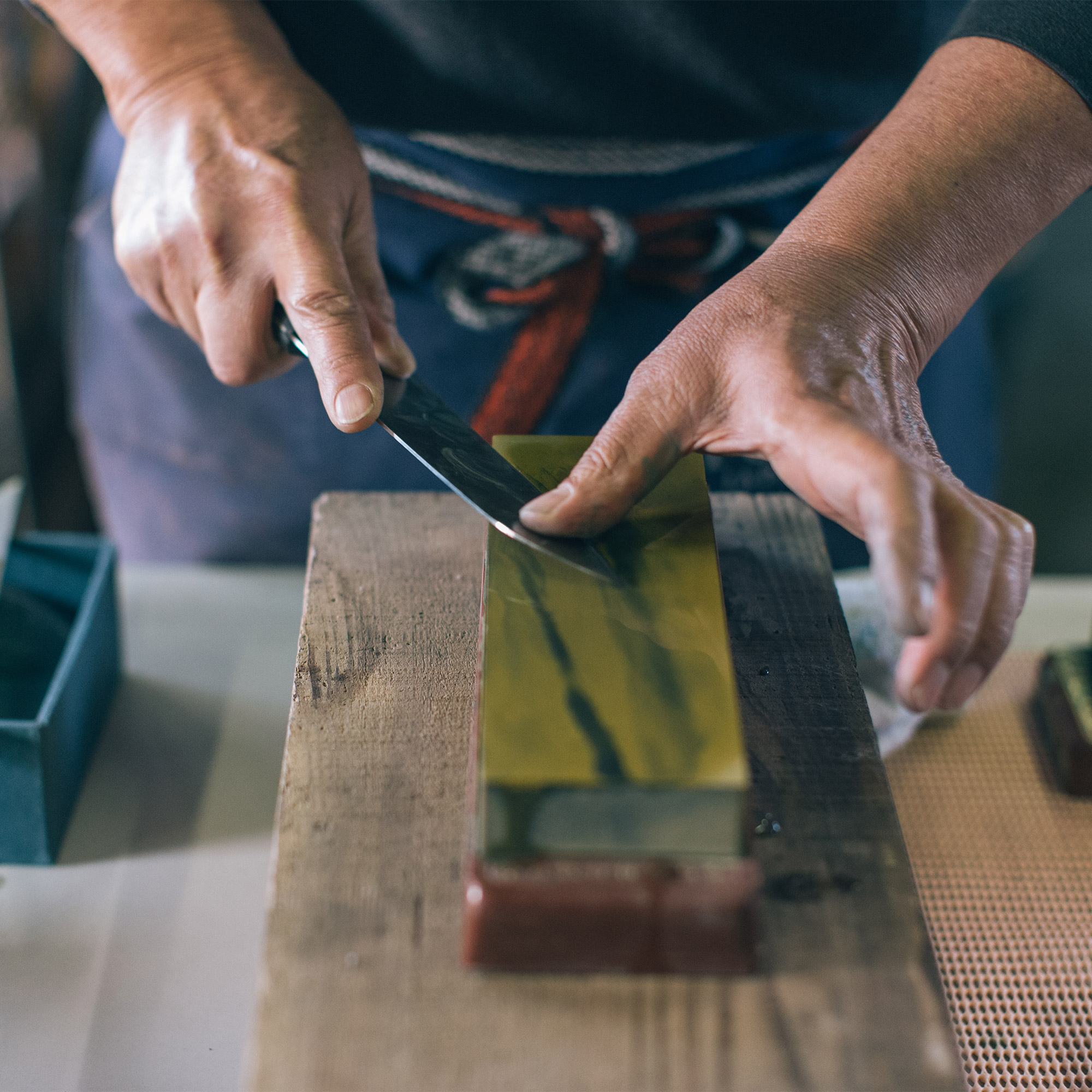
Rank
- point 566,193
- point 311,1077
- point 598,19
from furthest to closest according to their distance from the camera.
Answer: point 566,193 < point 598,19 < point 311,1077

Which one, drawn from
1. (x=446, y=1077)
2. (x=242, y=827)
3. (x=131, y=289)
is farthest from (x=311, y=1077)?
(x=131, y=289)

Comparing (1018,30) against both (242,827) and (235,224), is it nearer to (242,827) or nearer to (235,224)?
(235,224)

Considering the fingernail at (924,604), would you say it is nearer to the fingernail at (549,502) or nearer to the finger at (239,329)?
the fingernail at (549,502)

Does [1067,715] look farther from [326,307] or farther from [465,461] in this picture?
[326,307]

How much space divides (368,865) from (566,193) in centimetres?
61

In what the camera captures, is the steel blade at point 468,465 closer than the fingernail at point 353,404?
Yes

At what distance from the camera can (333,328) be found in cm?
65

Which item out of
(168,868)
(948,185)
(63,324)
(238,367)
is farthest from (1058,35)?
(63,324)

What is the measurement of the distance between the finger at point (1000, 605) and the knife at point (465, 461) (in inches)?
6.8

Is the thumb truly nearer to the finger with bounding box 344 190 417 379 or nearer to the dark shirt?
the finger with bounding box 344 190 417 379

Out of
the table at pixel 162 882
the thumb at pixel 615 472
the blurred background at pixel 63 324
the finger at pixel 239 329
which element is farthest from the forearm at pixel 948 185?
the blurred background at pixel 63 324

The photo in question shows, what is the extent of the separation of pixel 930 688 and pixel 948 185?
1.02 ft

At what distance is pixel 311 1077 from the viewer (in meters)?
0.38

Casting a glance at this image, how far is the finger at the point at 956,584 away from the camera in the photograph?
0.47 metres
